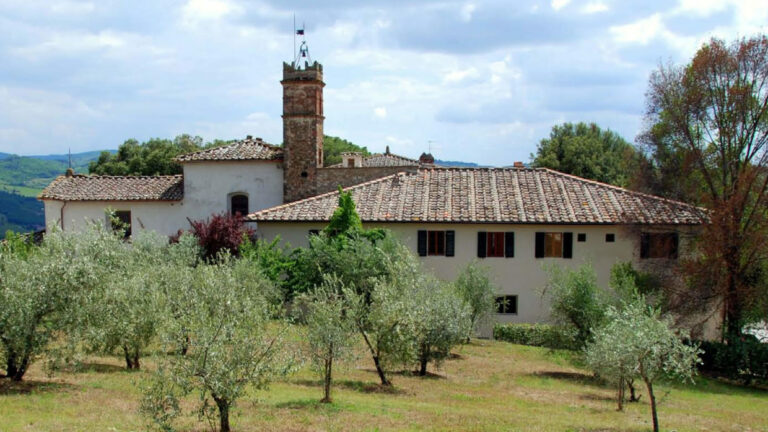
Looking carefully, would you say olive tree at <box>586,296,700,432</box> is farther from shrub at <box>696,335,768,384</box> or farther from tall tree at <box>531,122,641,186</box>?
tall tree at <box>531,122,641,186</box>

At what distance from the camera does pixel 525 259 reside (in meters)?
29.5

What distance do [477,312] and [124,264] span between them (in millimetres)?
12953

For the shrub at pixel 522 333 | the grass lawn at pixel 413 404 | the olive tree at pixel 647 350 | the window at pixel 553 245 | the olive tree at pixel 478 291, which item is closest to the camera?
the grass lawn at pixel 413 404

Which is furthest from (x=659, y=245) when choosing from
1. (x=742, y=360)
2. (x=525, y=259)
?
(x=742, y=360)

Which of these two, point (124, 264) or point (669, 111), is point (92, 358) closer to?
point (124, 264)

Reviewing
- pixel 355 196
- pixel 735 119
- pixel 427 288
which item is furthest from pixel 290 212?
pixel 735 119

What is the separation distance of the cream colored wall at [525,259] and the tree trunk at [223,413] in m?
17.7

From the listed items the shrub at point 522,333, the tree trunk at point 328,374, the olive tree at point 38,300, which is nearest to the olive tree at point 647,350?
the tree trunk at point 328,374

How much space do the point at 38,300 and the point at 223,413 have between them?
16.3 feet

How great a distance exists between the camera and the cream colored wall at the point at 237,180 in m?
36.6

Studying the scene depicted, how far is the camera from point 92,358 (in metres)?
19.1

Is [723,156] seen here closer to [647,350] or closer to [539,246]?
[539,246]

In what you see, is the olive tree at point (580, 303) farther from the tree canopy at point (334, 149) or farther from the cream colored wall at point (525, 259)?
the tree canopy at point (334, 149)

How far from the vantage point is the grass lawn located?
507 inches
